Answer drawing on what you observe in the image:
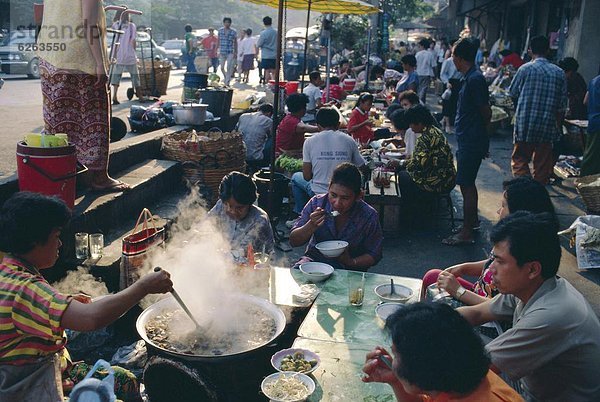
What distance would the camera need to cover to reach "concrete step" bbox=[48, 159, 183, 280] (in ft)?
16.7

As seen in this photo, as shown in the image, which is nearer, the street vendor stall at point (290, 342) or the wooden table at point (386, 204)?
the street vendor stall at point (290, 342)

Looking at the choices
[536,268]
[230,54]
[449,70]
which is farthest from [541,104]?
[230,54]

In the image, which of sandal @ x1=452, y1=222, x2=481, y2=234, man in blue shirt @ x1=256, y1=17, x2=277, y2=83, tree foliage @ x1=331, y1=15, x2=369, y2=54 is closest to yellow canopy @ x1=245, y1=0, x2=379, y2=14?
→ man in blue shirt @ x1=256, y1=17, x2=277, y2=83

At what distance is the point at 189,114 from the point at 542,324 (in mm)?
7853

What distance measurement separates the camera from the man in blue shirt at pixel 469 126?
6.85m

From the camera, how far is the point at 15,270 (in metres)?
2.58

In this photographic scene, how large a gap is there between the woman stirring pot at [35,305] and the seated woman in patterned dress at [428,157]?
5.22 m

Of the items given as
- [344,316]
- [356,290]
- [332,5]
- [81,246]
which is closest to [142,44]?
[332,5]

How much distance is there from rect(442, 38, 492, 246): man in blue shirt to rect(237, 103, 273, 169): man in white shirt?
355 cm

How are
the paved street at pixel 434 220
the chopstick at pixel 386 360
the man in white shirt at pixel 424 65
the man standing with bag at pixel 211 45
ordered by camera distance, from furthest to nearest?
the man standing with bag at pixel 211 45 < the man in white shirt at pixel 424 65 < the paved street at pixel 434 220 < the chopstick at pixel 386 360

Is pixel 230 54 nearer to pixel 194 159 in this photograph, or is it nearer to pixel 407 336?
pixel 194 159

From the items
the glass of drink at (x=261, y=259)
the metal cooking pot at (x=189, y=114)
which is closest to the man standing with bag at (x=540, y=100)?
the metal cooking pot at (x=189, y=114)

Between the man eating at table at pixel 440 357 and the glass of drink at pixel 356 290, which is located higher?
the man eating at table at pixel 440 357

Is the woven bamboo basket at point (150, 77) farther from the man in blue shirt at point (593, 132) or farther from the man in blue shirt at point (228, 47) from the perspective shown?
the man in blue shirt at point (593, 132)
